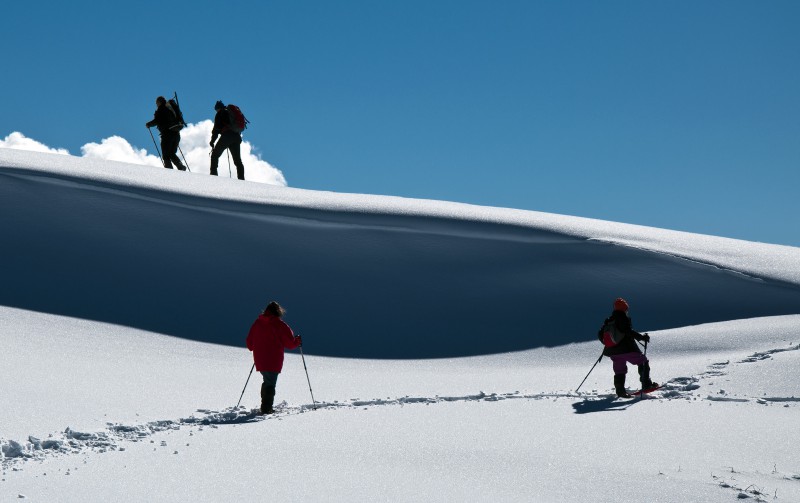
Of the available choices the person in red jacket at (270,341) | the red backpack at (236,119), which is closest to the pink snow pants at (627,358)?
the person in red jacket at (270,341)

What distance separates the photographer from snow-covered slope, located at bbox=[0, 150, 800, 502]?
191 inches

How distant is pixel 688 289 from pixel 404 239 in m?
4.27

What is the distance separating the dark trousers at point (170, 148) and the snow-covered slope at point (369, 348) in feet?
2.34

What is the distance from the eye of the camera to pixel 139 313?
10383 millimetres

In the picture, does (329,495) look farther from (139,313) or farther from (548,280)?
(548,280)

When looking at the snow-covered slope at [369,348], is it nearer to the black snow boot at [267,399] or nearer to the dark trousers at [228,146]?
the black snow boot at [267,399]

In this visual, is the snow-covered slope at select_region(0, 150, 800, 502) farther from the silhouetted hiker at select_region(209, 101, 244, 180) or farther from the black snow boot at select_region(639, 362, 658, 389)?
the silhouetted hiker at select_region(209, 101, 244, 180)

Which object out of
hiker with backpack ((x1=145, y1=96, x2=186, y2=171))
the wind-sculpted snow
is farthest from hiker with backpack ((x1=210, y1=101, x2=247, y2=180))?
the wind-sculpted snow

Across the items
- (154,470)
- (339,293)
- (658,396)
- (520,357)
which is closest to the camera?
(154,470)

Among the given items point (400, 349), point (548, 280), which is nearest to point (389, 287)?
point (400, 349)

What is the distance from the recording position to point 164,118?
1538cm

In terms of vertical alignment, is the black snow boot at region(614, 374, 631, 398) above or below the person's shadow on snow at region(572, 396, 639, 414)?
above

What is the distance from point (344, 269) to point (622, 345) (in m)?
5.23

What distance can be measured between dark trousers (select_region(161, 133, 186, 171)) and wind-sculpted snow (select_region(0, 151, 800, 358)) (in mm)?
1881
